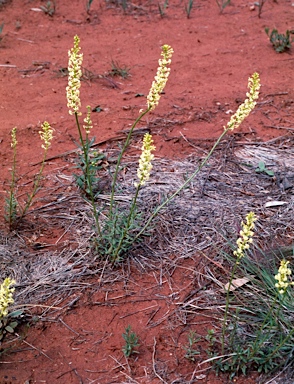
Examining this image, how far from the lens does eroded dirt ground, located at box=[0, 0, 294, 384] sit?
2.64 meters

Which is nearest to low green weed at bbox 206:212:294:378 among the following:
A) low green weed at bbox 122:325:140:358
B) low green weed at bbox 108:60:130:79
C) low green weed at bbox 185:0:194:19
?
low green weed at bbox 122:325:140:358

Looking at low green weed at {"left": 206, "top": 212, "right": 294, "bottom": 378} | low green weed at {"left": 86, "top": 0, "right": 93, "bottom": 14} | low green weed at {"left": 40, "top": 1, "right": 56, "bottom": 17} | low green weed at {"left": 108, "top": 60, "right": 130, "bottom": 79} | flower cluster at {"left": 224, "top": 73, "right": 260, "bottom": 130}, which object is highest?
flower cluster at {"left": 224, "top": 73, "right": 260, "bottom": 130}

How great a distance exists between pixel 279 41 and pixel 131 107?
2.24 m

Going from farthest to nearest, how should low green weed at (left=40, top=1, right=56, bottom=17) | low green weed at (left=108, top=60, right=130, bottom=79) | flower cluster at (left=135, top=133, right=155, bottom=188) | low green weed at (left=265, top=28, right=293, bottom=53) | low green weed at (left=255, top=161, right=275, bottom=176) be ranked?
1. low green weed at (left=40, top=1, right=56, bottom=17)
2. low green weed at (left=265, top=28, right=293, bottom=53)
3. low green weed at (left=108, top=60, right=130, bottom=79)
4. low green weed at (left=255, top=161, right=275, bottom=176)
5. flower cluster at (left=135, top=133, right=155, bottom=188)

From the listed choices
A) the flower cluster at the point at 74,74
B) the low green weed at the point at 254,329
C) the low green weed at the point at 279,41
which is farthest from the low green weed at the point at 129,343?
the low green weed at the point at 279,41

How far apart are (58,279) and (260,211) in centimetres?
149

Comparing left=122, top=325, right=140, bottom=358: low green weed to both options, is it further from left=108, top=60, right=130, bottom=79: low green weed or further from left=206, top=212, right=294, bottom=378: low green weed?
left=108, top=60, right=130, bottom=79: low green weed

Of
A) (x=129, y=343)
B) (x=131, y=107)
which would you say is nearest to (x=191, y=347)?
(x=129, y=343)

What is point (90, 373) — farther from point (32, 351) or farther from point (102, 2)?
point (102, 2)

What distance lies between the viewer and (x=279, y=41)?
19.3ft

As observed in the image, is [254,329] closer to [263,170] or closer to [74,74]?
[263,170]

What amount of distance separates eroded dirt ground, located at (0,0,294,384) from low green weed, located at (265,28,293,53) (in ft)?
0.27

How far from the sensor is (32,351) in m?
2.66

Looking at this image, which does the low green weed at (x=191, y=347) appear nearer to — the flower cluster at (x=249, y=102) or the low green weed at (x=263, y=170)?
the flower cluster at (x=249, y=102)
